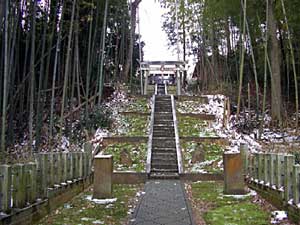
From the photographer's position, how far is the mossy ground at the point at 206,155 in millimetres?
9932

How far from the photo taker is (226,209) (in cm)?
599

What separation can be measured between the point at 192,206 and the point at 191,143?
19.6 ft

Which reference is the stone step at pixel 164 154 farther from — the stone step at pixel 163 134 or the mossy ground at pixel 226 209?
the mossy ground at pixel 226 209

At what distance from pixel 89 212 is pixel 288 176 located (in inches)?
99.4

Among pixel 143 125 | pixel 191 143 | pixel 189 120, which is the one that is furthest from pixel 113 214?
pixel 189 120

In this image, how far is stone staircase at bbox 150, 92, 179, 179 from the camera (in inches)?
396

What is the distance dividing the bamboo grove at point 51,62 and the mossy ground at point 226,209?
451 cm

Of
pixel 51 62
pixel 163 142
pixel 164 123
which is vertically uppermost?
pixel 51 62

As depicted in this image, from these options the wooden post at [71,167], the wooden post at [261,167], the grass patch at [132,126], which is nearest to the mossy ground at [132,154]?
the grass patch at [132,126]

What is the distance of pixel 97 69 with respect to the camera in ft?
56.4

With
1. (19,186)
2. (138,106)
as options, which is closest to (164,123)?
(138,106)

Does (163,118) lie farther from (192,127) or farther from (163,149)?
(163,149)

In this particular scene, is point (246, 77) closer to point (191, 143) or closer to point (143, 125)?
point (143, 125)

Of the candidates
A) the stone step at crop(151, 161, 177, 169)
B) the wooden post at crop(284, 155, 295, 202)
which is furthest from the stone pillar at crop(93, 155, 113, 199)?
the stone step at crop(151, 161, 177, 169)
